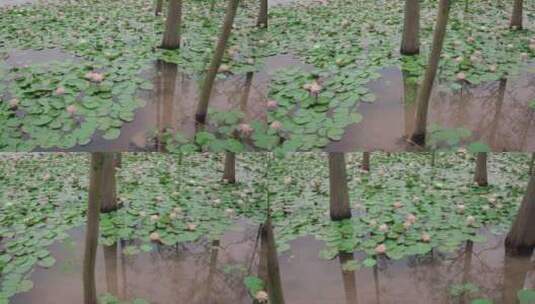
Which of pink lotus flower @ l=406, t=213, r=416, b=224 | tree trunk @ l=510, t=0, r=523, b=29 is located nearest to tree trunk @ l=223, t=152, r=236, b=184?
pink lotus flower @ l=406, t=213, r=416, b=224

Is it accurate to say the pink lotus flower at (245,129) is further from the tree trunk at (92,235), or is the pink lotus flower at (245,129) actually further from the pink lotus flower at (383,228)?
the pink lotus flower at (383,228)

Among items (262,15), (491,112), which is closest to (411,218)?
(491,112)

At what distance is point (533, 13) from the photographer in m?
3.01

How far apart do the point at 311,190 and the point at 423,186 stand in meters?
0.57

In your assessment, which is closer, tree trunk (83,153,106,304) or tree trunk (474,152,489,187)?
tree trunk (83,153,106,304)

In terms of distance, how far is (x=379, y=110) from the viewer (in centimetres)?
226

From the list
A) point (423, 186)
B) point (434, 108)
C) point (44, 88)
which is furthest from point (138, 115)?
point (423, 186)

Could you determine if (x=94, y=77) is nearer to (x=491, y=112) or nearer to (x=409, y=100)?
(x=409, y=100)

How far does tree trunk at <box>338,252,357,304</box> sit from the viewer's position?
2057 mm

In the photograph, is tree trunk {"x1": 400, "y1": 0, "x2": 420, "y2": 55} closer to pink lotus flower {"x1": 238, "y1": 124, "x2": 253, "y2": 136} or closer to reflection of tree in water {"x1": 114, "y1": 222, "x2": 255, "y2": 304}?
pink lotus flower {"x1": 238, "y1": 124, "x2": 253, "y2": 136}

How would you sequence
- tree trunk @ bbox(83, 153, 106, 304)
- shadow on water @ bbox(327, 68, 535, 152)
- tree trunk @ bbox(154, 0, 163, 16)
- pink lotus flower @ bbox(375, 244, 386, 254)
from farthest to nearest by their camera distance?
tree trunk @ bbox(154, 0, 163, 16) → pink lotus flower @ bbox(375, 244, 386, 254) → shadow on water @ bbox(327, 68, 535, 152) → tree trunk @ bbox(83, 153, 106, 304)

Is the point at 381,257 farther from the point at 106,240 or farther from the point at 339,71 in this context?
the point at 106,240

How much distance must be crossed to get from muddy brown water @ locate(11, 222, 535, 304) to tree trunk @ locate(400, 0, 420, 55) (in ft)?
3.15

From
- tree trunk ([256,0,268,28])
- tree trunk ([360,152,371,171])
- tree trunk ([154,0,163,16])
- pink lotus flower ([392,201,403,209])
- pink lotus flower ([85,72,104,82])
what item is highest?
tree trunk ([154,0,163,16])
